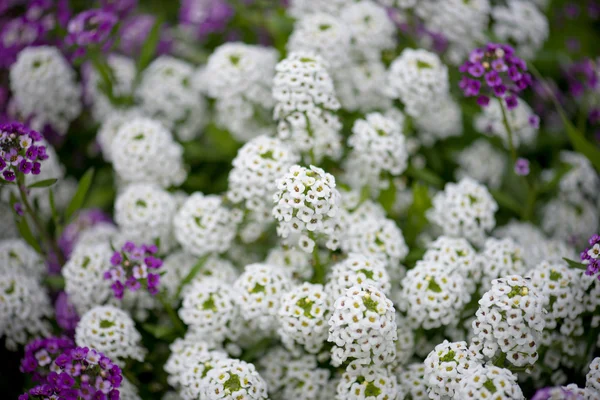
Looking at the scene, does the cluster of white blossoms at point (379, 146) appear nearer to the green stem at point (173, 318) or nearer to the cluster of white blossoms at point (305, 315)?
the cluster of white blossoms at point (305, 315)

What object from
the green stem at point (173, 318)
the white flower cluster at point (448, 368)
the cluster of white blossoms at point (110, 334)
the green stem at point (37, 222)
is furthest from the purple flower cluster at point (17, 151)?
the white flower cluster at point (448, 368)

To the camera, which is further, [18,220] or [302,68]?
[18,220]

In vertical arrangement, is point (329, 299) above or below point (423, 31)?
below

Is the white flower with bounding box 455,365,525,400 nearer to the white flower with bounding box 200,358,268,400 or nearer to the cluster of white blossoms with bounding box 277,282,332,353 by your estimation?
the cluster of white blossoms with bounding box 277,282,332,353

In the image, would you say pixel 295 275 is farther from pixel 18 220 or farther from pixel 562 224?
pixel 562 224

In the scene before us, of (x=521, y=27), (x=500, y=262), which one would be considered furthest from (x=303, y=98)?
(x=521, y=27)

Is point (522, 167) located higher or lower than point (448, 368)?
higher

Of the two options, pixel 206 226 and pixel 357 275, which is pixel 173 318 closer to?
pixel 206 226

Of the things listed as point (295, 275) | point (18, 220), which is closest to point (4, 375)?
point (18, 220)
